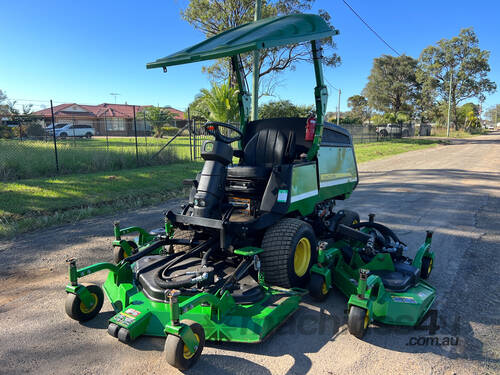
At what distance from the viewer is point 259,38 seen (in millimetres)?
3121

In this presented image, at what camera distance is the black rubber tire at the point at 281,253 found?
3.26 metres

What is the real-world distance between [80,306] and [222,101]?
15.5 m

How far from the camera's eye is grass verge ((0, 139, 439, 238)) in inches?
246

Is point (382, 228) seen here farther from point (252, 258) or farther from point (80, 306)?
point (80, 306)

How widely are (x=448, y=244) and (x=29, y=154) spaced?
11.4 meters

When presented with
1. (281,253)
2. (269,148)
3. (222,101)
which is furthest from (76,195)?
(222,101)

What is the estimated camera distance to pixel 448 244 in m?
5.12

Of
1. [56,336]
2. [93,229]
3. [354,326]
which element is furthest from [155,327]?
[93,229]

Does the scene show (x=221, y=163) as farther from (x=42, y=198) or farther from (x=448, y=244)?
(x=42, y=198)

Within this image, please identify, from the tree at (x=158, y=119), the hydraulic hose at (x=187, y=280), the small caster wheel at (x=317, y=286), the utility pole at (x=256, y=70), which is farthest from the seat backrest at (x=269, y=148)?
the tree at (x=158, y=119)

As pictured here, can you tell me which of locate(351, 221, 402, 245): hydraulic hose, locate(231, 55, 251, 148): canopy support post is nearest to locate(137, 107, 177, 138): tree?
locate(231, 55, 251, 148): canopy support post

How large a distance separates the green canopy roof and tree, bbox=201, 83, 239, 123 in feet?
45.1

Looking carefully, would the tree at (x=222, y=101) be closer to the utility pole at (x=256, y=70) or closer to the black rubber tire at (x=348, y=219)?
the utility pole at (x=256, y=70)

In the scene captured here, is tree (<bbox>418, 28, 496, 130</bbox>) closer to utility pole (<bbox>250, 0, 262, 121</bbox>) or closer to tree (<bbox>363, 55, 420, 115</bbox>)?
tree (<bbox>363, 55, 420, 115</bbox>)
